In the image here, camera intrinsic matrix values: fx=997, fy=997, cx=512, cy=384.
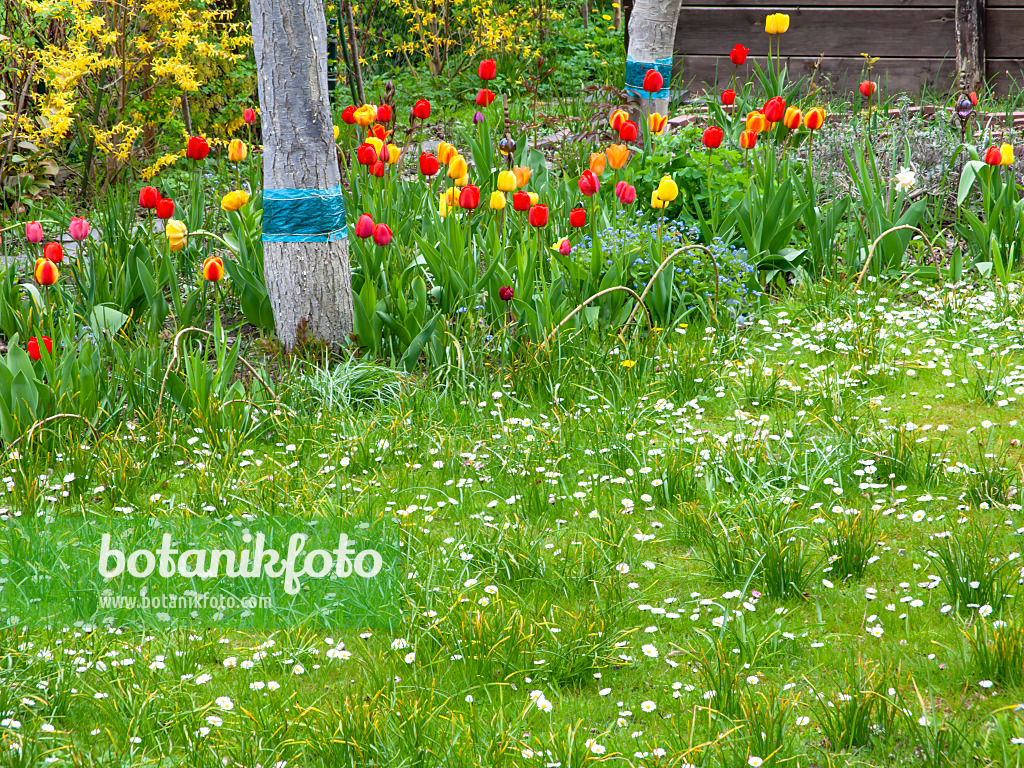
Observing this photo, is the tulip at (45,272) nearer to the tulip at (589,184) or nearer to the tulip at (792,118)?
the tulip at (589,184)

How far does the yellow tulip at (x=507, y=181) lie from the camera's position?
15.4 feet

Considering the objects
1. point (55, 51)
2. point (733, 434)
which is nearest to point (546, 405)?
point (733, 434)

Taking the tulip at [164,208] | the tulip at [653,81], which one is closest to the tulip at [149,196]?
the tulip at [164,208]

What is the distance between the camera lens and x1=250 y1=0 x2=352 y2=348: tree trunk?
4250 mm

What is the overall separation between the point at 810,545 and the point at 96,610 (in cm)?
203

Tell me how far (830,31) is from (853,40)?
0.73 feet

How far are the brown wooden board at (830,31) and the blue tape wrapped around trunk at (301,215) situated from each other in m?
6.12

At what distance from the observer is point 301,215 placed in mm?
4371

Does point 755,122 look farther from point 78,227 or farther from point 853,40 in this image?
point 853,40

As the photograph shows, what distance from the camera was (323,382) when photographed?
415cm

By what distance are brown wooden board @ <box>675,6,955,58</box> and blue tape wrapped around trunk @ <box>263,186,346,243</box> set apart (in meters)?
6.12

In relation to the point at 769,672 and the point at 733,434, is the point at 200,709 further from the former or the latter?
the point at 733,434

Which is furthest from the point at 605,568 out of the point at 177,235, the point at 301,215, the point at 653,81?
the point at 653,81

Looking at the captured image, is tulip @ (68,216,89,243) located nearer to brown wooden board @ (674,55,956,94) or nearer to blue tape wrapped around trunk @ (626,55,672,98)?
blue tape wrapped around trunk @ (626,55,672,98)
